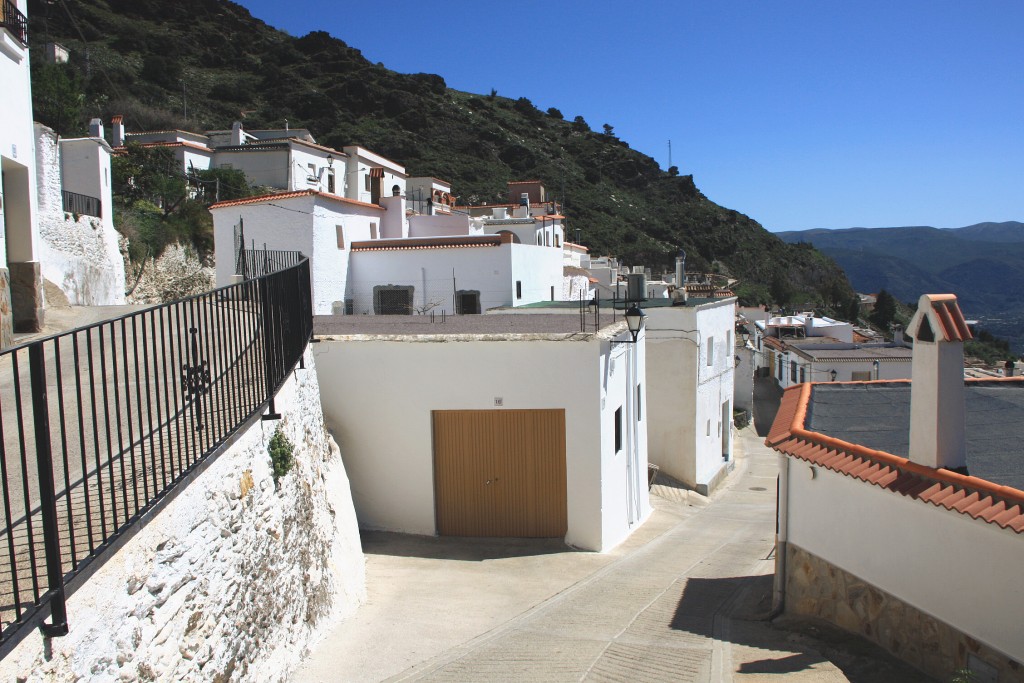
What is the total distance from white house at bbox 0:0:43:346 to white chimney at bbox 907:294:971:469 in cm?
941

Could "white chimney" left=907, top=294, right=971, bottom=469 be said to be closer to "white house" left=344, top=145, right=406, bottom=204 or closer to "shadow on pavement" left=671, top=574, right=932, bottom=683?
"shadow on pavement" left=671, top=574, right=932, bottom=683

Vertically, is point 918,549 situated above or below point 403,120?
below

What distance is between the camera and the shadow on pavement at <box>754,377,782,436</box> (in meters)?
34.6

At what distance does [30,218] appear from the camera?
9398 mm

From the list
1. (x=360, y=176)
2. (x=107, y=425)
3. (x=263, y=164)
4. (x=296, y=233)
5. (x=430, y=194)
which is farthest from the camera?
(x=430, y=194)

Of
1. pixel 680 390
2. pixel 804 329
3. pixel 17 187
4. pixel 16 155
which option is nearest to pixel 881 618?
pixel 16 155

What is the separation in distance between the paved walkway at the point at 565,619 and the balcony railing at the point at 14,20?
7740mm

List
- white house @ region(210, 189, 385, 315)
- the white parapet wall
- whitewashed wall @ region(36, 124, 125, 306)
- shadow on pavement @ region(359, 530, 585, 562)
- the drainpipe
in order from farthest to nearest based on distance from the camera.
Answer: white house @ region(210, 189, 385, 315)
whitewashed wall @ region(36, 124, 125, 306)
shadow on pavement @ region(359, 530, 585, 562)
the drainpipe
the white parapet wall

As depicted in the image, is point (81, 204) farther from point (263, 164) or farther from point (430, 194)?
point (430, 194)

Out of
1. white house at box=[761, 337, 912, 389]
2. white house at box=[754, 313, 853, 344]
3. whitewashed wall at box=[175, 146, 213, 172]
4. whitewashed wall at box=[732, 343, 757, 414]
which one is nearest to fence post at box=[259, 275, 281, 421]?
whitewashed wall at box=[732, 343, 757, 414]

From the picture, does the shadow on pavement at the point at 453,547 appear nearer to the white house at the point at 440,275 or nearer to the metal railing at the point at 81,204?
the white house at the point at 440,275

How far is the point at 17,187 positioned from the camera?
9312 mm

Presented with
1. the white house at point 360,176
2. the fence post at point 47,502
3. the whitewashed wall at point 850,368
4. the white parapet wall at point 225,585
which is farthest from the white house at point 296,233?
the whitewashed wall at point 850,368

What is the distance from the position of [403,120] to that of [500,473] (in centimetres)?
7339
